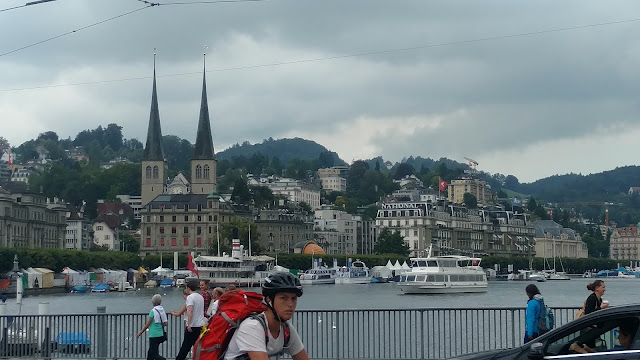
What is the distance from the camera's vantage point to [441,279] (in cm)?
9650

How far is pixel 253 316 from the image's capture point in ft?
24.4

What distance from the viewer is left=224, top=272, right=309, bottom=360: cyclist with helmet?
7.32 meters

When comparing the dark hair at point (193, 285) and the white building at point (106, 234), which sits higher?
the white building at point (106, 234)

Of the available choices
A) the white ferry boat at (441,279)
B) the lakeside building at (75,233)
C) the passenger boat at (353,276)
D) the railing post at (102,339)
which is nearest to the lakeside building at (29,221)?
the lakeside building at (75,233)

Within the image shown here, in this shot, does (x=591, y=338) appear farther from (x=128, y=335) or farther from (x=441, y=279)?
(x=441, y=279)

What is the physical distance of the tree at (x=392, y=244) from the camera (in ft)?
619

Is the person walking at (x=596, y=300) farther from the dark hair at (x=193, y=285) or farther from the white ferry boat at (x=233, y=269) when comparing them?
the white ferry boat at (x=233, y=269)

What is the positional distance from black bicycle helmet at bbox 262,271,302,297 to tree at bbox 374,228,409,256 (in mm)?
181733

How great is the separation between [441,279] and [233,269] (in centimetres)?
3269

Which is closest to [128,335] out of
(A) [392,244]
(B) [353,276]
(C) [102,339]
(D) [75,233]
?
(C) [102,339]

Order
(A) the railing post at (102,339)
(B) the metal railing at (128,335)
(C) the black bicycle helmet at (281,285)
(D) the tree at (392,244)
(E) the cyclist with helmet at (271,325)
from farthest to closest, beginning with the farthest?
1. (D) the tree at (392,244)
2. (A) the railing post at (102,339)
3. (B) the metal railing at (128,335)
4. (C) the black bicycle helmet at (281,285)
5. (E) the cyclist with helmet at (271,325)

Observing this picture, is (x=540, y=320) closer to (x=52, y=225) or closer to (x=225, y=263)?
(x=225, y=263)

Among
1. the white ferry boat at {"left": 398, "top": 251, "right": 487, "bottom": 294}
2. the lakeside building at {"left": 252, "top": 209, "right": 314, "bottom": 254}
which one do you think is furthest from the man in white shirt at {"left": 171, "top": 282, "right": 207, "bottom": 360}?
the lakeside building at {"left": 252, "top": 209, "right": 314, "bottom": 254}

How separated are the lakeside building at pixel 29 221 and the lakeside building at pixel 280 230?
3693 centimetres
